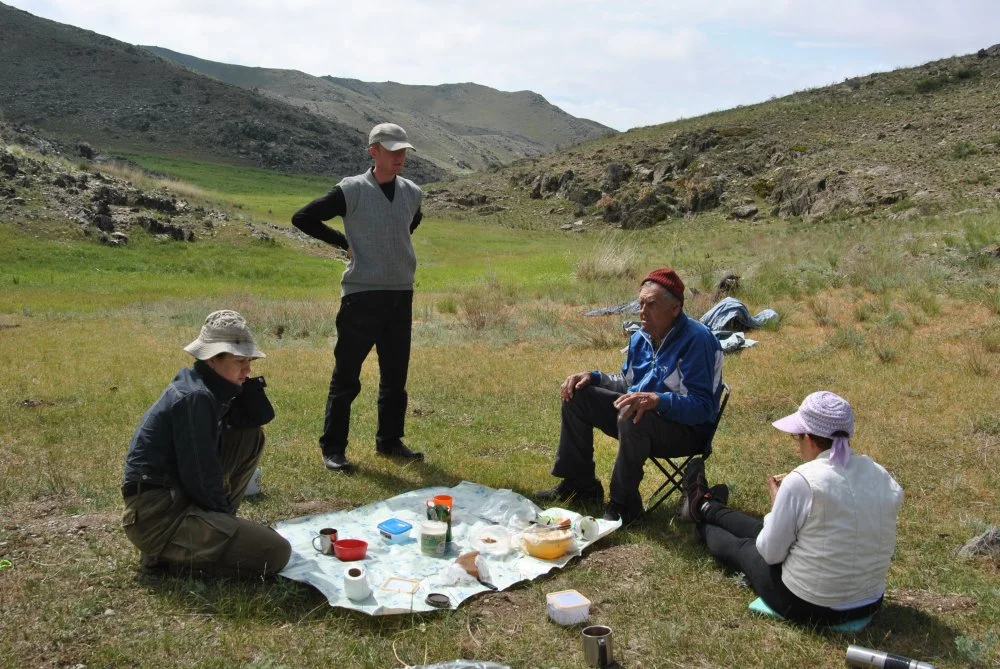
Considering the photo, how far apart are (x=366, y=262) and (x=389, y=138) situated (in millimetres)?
823

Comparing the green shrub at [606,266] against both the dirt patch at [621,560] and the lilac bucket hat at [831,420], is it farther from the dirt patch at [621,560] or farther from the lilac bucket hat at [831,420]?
the lilac bucket hat at [831,420]

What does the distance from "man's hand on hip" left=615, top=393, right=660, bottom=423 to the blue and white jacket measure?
7 cm

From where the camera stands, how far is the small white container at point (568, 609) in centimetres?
353

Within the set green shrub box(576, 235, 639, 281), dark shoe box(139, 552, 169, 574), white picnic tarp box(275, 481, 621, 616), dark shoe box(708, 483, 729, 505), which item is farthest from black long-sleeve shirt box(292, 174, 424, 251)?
green shrub box(576, 235, 639, 281)

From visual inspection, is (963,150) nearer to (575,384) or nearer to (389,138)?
(389,138)

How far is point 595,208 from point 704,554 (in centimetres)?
3422

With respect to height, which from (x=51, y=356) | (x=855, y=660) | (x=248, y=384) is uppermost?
(x=248, y=384)

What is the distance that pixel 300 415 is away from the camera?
Answer: 7.08 meters

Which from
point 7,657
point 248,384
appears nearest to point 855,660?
point 248,384

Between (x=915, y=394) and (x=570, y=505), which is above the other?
(x=915, y=394)

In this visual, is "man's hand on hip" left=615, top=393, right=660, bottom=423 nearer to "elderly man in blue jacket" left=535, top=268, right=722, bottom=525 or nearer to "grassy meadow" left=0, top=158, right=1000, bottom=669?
"elderly man in blue jacket" left=535, top=268, right=722, bottom=525

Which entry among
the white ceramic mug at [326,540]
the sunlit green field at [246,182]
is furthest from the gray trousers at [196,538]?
the sunlit green field at [246,182]

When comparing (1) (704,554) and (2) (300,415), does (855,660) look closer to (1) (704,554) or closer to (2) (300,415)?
(1) (704,554)

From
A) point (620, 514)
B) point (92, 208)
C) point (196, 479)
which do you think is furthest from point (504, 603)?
point (92, 208)
